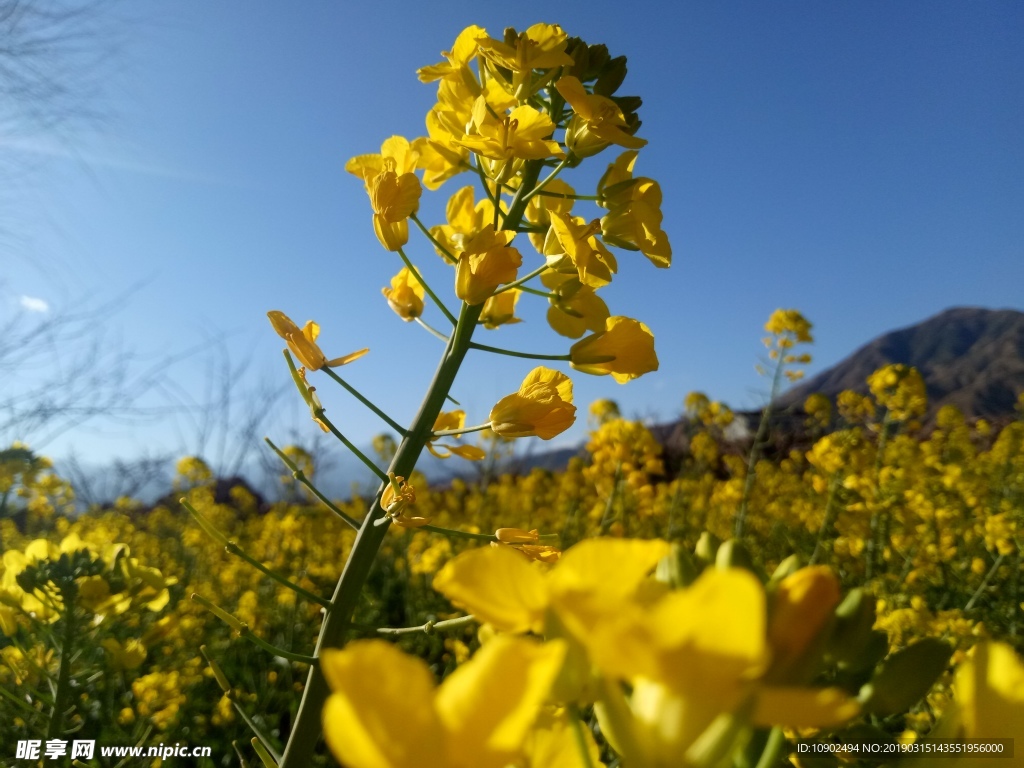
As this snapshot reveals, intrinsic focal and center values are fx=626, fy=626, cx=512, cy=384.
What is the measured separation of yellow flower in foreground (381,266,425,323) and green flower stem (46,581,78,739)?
133 cm

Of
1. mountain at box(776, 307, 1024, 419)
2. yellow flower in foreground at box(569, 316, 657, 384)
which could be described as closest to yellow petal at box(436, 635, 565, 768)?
yellow flower in foreground at box(569, 316, 657, 384)

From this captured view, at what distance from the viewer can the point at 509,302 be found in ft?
4.50

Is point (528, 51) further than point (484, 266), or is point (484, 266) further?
point (528, 51)

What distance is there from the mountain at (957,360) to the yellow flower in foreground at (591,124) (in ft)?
34.5

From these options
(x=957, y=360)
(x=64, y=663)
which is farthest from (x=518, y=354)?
(x=957, y=360)

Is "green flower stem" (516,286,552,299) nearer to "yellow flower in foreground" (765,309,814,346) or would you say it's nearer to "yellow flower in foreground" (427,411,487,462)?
"yellow flower in foreground" (427,411,487,462)

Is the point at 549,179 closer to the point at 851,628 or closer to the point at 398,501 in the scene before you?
the point at 398,501

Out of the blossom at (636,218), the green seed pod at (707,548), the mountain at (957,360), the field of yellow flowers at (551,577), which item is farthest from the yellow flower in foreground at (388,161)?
the mountain at (957,360)

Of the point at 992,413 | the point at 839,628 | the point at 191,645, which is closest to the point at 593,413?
the point at 191,645

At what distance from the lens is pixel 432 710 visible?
0.32 metres

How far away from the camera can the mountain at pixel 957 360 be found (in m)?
14.0

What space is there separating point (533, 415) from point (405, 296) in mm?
441

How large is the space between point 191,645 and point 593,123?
4.32 m

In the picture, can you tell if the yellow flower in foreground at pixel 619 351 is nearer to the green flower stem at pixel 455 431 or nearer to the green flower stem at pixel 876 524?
the green flower stem at pixel 455 431
